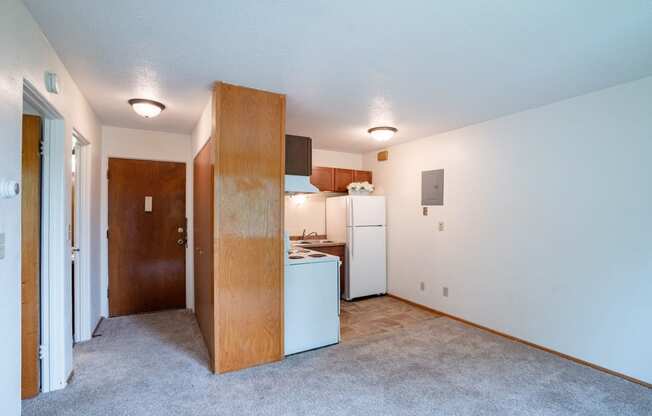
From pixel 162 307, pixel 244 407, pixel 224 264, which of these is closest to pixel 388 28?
pixel 224 264

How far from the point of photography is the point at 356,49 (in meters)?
2.05

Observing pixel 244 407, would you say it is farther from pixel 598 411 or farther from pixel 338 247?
pixel 338 247

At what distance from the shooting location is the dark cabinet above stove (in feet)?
10.1

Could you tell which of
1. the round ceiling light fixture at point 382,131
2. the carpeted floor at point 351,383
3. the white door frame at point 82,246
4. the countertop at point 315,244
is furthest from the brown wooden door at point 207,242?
the round ceiling light fixture at point 382,131

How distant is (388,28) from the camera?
181 cm

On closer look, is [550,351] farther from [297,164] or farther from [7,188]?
[7,188]

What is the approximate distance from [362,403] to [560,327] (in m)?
2.14

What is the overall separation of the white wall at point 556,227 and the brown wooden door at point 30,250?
412cm

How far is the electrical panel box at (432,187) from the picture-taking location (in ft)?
13.7

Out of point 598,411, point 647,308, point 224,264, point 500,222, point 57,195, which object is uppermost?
point 57,195

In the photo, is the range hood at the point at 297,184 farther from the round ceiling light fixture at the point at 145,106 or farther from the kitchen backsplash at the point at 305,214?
the kitchen backsplash at the point at 305,214

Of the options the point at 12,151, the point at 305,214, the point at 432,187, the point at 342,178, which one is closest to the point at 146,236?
the point at 305,214

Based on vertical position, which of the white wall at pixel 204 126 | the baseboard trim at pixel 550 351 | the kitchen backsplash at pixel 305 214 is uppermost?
the white wall at pixel 204 126

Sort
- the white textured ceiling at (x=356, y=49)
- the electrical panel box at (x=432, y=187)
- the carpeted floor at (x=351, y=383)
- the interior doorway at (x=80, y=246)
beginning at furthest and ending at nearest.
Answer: the electrical panel box at (x=432, y=187)
the interior doorway at (x=80, y=246)
the carpeted floor at (x=351, y=383)
the white textured ceiling at (x=356, y=49)
